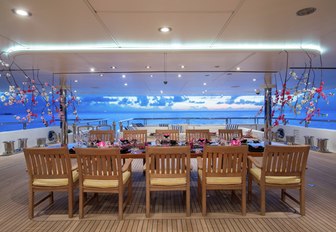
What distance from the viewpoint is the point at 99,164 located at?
275cm

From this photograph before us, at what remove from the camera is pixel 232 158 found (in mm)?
2824

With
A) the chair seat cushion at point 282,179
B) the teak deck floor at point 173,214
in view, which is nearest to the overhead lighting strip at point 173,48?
the chair seat cushion at point 282,179

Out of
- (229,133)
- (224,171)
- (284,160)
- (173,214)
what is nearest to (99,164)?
(173,214)

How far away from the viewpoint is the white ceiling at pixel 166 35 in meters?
2.63

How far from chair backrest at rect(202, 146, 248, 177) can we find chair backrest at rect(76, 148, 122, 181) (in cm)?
108

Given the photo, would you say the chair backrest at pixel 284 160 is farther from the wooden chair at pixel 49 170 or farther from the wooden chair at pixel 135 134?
the wooden chair at pixel 135 134

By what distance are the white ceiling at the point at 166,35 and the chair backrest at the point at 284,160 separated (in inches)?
66.8

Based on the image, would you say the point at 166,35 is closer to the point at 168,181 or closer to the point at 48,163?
the point at 168,181

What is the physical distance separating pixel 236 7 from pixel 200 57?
6.72 feet

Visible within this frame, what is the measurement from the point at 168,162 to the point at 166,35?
203cm

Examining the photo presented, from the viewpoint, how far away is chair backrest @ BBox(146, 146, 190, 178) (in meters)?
2.71

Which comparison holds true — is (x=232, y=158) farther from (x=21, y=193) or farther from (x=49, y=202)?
(x=21, y=193)

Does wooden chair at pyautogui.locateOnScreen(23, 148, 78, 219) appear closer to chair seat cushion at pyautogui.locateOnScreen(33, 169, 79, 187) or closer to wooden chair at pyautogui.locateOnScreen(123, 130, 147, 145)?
chair seat cushion at pyautogui.locateOnScreen(33, 169, 79, 187)

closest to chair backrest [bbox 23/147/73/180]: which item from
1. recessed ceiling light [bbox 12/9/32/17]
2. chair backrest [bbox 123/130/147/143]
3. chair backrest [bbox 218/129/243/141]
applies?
recessed ceiling light [bbox 12/9/32/17]
